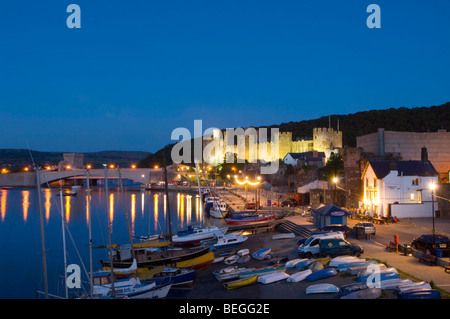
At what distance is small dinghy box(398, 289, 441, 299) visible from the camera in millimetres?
9455

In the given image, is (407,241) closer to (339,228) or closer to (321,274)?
(339,228)

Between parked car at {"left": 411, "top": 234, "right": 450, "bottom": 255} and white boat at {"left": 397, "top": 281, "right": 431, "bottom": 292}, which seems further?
parked car at {"left": 411, "top": 234, "right": 450, "bottom": 255}

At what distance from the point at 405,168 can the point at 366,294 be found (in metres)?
15.8

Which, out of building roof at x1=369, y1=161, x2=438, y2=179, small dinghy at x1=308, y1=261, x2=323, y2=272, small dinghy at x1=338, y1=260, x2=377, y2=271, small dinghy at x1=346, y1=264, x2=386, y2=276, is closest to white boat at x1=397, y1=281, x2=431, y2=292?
small dinghy at x1=346, y1=264, x2=386, y2=276

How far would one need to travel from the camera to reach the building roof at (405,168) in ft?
78.0

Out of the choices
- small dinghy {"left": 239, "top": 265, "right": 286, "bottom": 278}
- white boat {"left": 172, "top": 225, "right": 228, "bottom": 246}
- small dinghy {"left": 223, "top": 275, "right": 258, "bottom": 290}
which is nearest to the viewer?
small dinghy {"left": 223, "top": 275, "right": 258, "bottom": 290}

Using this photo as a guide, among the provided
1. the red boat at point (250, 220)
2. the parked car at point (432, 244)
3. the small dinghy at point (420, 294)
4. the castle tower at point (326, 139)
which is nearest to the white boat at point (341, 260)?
the parked car at point (432, 244)

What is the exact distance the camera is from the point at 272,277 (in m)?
13.4

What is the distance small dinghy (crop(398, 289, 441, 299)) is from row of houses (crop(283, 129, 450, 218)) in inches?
295

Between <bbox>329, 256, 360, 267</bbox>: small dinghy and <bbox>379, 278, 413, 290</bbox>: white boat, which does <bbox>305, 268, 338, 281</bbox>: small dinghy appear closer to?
<bbox>329, 256, 360, 267</bbox>: small dinghy

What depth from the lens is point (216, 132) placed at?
3615 inches

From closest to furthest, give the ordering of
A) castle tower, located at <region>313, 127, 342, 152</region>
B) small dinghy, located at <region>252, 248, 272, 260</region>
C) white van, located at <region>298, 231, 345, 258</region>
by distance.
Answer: white van, located at <region>298, 231, 345, 258</region>
small dinghy, located at <region>252, 248, 272, 260</region>
castle tower, located at <region>313, 127, 342, 152</region>
